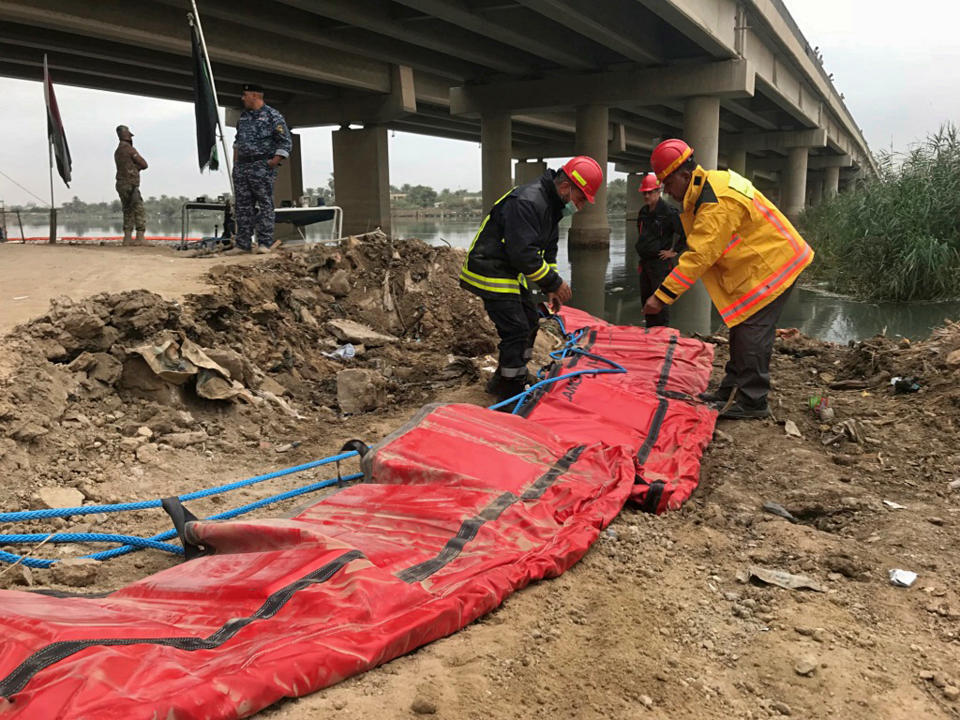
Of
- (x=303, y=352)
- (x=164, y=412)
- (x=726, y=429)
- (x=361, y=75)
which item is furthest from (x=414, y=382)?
(x=361, y=75)

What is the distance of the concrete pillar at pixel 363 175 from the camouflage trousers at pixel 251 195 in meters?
14.8

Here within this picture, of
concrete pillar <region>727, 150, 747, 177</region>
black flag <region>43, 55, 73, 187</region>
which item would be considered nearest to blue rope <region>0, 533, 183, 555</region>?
black flag <region>43, 55, 73, 187</region>

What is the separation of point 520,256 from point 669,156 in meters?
1.21

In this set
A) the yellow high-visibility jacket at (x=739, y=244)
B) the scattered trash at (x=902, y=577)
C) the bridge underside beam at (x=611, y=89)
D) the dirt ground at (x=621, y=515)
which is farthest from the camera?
the bridge underside beam at (x=611, y=89)

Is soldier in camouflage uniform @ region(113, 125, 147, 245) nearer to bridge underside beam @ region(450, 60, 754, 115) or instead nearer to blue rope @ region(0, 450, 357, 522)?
blue rope @ region(0, 450, 357, 522)

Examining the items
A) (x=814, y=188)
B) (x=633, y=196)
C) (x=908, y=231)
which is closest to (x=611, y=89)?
(x=908, y=231)

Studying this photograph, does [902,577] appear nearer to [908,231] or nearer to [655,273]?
[655,273]

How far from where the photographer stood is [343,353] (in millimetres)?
6230

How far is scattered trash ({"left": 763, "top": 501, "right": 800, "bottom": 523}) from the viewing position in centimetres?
343

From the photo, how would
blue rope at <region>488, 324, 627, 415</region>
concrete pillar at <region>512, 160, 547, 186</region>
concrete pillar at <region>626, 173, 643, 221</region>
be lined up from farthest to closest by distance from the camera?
concrete pillar at <region>626, 173, 643, 221</region>, concrete pillar at <region>512, 160, 547, 186</region>, blue rope at <region>488, 324, 627, 415</region>

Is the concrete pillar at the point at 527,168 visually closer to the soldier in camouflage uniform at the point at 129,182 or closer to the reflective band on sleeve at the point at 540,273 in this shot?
the soldier in camouflage uniform at the point at 129,182

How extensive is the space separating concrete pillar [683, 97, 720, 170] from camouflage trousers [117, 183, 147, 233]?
52.1ft

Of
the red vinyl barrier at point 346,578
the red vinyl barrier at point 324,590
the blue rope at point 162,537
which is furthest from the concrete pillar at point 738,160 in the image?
the blue rope at point 162,537

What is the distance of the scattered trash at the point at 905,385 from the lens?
16.6 feet
